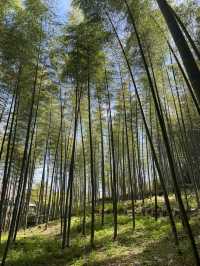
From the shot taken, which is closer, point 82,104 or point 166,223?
point 166,223

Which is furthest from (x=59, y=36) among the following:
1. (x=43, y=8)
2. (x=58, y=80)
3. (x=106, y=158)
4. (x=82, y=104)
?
(x=106, y=158)

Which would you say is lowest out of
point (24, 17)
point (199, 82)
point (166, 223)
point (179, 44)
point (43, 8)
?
point (166, 223)

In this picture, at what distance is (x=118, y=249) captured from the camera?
24.1ft

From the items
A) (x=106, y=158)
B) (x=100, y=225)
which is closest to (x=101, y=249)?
(x=100, y=225)

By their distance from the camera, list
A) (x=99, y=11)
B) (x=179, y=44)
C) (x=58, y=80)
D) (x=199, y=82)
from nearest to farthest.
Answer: (x=199, y=82) < (x=179, y=44) < (x=99, y=11) < (x=58, y=80)

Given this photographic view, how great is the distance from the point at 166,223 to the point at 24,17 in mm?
7570

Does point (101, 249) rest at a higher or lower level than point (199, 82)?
lower

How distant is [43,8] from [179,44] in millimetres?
5961

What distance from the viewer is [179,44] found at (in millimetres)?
2947

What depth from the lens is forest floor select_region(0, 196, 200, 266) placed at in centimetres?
602

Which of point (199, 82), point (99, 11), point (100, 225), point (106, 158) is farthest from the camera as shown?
point (106, 158)

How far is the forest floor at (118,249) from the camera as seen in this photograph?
6.02 m

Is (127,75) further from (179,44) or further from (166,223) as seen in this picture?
(179,44)

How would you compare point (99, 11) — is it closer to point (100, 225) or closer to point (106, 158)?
point (100, 225)
